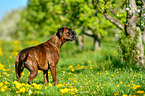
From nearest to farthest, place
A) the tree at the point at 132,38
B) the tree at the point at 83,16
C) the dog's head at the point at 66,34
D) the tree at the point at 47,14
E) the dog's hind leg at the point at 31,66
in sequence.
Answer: the dog's hind leg at the point at 31,66
the dog's head at the point at 66,34
the tree at the point at 132,38
the tree at the point at 83,16
the tree at the point at 47,14

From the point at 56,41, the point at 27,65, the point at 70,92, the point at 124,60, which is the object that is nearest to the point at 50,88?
the point at 70,92

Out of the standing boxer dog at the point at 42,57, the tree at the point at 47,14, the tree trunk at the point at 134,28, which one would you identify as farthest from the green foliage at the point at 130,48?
the tree at the point at 47,14

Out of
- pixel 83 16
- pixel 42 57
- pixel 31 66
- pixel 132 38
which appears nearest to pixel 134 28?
pixel 132 38

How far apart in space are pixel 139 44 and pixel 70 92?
4.75 m

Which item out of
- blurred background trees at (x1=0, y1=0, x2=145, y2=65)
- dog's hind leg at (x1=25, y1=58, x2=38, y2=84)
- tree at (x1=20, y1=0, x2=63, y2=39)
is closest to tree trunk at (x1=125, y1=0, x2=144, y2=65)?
blurred background trees at (x1=0, y1=0, x2=145, y2=65)

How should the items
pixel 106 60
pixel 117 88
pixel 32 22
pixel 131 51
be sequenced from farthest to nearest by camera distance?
pixel 32 22 → pixel 106 60 → pixel 131 51 → pixel 117 88

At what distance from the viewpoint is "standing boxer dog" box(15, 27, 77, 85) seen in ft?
15.1

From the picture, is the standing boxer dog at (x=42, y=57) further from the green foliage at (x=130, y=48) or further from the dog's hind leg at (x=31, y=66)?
the green foliage at (x=130, y=48)

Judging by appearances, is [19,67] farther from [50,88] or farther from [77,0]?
[77,0]

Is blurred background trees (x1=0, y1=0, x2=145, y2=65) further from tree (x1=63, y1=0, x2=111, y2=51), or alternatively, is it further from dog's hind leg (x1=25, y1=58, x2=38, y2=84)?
dog's hind leg (x1=25, y1=58, x2=38, y2=84)

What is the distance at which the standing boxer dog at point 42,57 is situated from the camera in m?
4.60

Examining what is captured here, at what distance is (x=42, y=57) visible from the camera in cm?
489

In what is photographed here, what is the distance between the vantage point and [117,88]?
4516mm

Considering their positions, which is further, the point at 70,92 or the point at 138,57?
the point at 138,57
